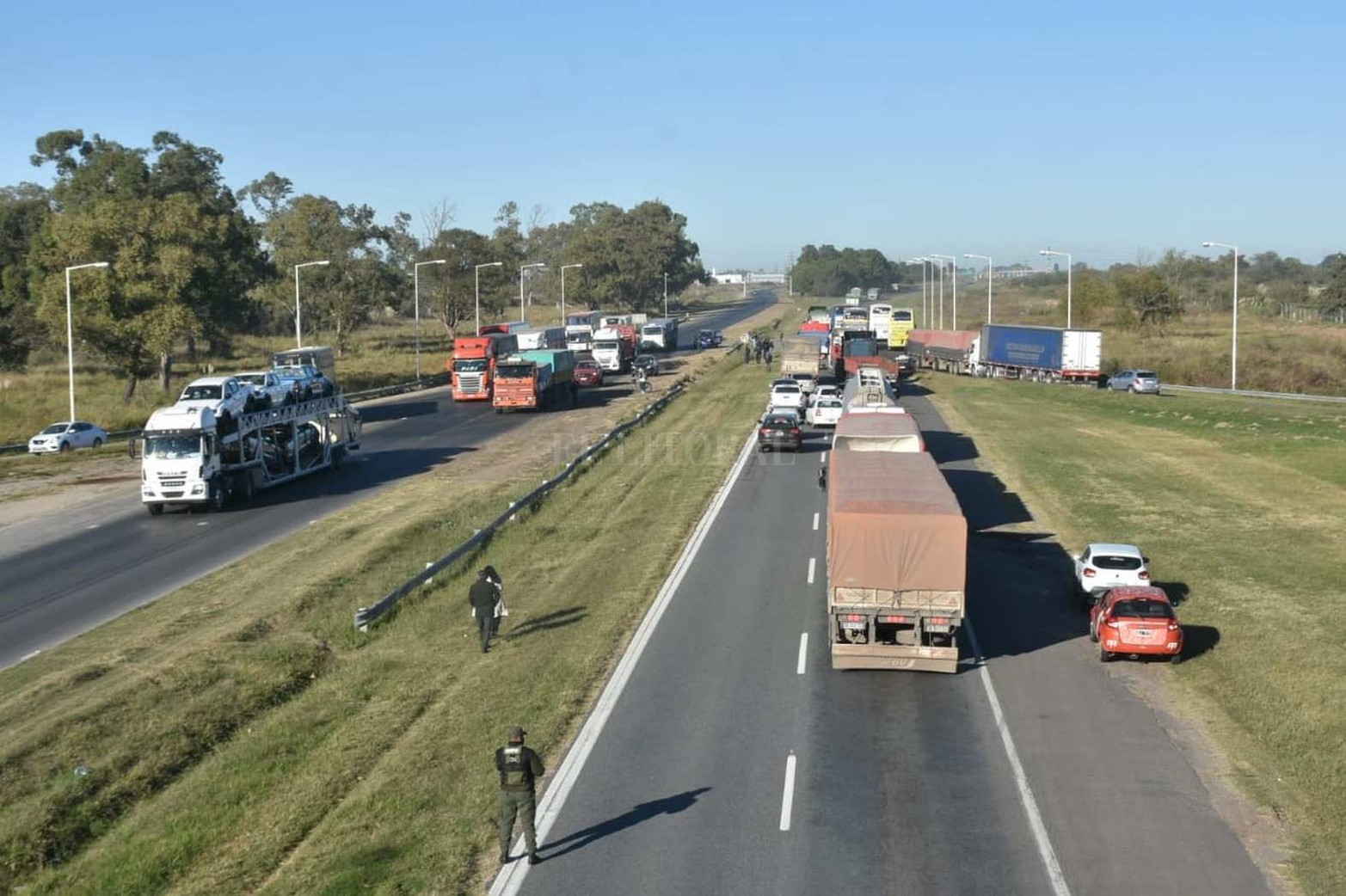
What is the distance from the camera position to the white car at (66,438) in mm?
55344

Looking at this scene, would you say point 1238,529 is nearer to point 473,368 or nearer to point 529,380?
point 529,380

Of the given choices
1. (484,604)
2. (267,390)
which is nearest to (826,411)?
(267,390)

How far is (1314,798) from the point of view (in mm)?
16688

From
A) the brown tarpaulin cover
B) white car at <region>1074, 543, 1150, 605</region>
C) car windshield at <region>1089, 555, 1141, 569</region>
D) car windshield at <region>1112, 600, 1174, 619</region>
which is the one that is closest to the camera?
the brown tarpaulin cover

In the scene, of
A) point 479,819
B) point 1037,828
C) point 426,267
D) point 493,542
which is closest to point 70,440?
point 493,542

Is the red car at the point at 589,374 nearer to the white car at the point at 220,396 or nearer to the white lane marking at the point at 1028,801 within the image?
the white car at the point at 220,396

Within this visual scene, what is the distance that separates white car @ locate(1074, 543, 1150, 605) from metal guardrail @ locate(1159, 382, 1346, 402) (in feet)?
186

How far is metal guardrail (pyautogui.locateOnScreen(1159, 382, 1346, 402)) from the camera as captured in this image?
76.6m

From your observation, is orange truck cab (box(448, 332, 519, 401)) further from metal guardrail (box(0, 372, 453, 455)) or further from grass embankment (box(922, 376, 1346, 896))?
grass embankment (box(922, 376, 1346, 896))

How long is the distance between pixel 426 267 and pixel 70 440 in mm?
73191

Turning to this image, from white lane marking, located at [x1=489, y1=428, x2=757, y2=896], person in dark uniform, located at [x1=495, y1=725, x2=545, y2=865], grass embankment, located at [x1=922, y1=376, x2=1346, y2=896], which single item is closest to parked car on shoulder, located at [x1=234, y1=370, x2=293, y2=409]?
white lane marking, located at [x1=489, y1=428, x2=757, y2=896]

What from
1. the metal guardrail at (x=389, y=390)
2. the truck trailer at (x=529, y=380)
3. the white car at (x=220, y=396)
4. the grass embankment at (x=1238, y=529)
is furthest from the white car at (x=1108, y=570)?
the metal guardrail at (x=389, y=390)

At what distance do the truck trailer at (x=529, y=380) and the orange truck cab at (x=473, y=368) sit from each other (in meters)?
3.41

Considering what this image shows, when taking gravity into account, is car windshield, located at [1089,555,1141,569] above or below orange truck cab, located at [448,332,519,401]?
below
